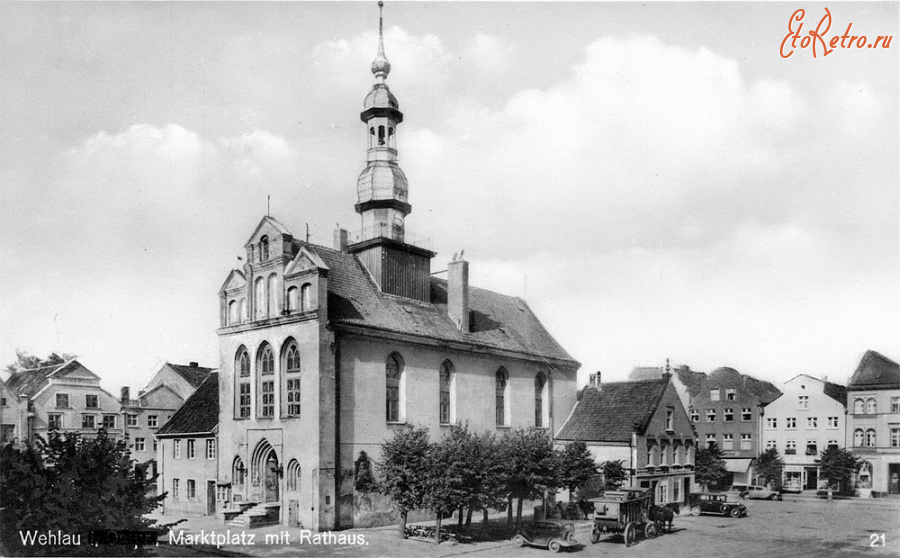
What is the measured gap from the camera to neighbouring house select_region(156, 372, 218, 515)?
133 ft

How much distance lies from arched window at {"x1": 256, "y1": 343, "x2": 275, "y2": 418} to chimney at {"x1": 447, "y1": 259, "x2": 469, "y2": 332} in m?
11.0

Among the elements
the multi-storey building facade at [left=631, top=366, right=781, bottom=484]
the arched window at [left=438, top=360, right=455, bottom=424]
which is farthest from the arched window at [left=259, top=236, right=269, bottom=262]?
the multi-storey building facade at [left=631, top=366, right=781, bottom=484]

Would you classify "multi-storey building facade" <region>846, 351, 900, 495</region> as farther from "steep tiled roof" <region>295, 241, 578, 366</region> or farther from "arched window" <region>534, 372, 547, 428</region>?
"arched window" <region>534, 372, 547, 428</region>

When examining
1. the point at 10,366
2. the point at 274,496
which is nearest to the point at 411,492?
the point at 274,496

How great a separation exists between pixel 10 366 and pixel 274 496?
1819 inches

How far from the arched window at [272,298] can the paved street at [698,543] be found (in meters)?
9.82

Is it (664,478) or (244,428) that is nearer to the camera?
(244,428)

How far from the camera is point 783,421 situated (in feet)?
210

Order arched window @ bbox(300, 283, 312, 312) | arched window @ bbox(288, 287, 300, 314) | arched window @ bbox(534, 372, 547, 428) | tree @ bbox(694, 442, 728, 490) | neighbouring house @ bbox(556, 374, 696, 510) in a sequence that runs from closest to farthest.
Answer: arched window @ bbox(300, 283, 312, 312), arched window @ bbox(288, 287, 300, 314), neighbouring house @ bbox(556, 374, 696, 510), arched window @ bbox(534, 372, 547, 428), tree @ bbox(694, 442, 728, 490)

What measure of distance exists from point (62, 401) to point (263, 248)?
31.9m

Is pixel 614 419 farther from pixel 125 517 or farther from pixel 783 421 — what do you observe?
pixel 125 517

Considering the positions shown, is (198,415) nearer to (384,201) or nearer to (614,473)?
(384,201)

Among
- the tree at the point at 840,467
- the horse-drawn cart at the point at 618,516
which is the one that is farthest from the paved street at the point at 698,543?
the tree at the point at 840,467

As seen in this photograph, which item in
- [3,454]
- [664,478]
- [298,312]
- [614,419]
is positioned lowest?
[664,478]
